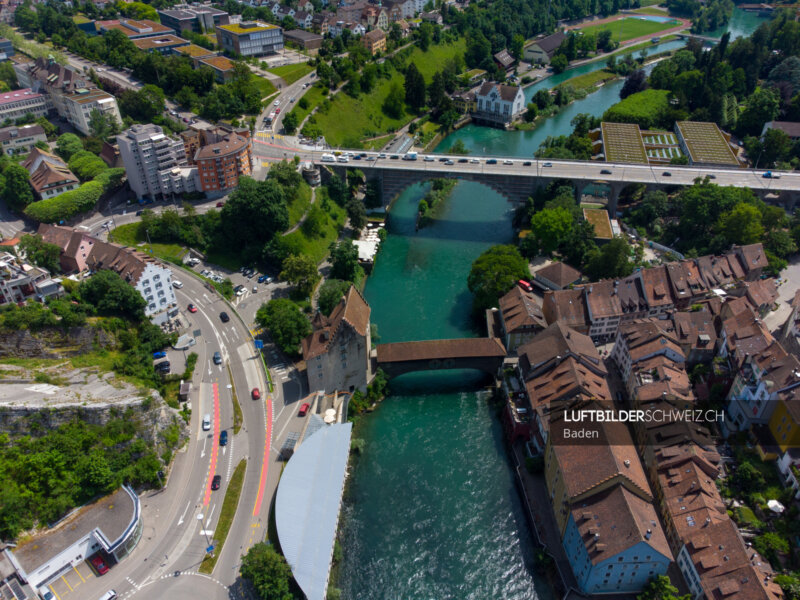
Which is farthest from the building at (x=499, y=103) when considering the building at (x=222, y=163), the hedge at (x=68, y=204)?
the hedge at (x=68, y=204)

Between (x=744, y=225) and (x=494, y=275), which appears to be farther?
(x=744, y=225)

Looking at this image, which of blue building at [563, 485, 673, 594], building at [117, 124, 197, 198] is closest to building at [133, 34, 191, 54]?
building at [117, 124, 197, 198]

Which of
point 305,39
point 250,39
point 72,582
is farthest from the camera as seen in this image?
point 305,39

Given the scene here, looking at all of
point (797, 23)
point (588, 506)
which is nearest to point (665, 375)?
point (588, 506)

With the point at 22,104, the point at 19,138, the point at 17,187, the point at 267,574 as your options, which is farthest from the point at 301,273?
the point at 22,104

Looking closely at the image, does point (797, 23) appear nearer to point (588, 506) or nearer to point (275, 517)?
point (588, 506)

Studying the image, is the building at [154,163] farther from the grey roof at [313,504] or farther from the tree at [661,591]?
the tree at [661,591]

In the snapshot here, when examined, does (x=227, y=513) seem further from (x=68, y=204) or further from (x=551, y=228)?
(x=551, y=228)
